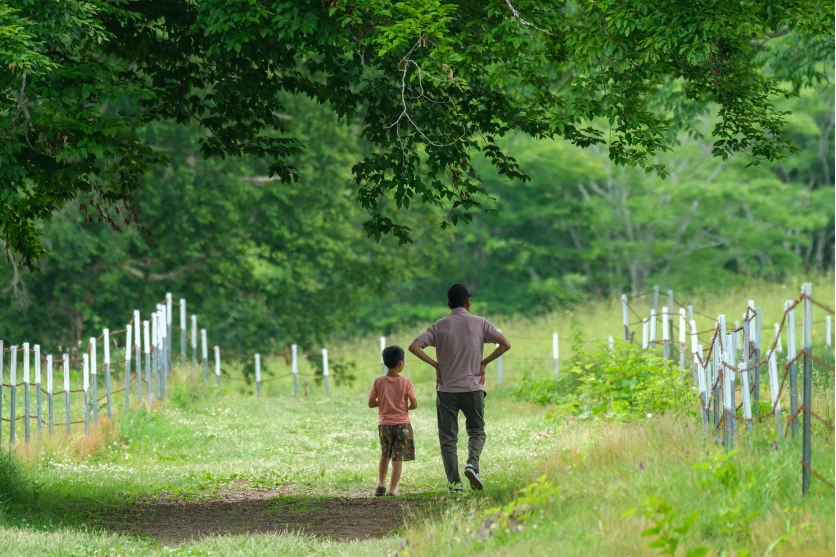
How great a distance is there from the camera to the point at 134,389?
21781 mm

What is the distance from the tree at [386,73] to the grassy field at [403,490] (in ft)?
9.06

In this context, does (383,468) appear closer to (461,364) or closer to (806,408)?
(461,364)

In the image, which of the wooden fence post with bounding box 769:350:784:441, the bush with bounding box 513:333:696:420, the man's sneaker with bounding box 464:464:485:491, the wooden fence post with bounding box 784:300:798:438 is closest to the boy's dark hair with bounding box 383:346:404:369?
the man's sneaker with bounding box 464:464:485:491

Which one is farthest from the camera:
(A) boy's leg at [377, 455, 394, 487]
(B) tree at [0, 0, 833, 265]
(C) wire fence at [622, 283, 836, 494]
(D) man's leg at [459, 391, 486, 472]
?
(A) boy's leg at [377, 455, 394, 487]

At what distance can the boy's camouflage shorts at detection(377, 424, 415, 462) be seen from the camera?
11.2m

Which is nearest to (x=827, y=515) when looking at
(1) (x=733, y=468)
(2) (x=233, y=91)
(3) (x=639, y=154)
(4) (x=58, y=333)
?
(1) (x=733, y=468)

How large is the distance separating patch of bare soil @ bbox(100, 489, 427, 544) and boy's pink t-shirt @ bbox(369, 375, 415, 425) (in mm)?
787

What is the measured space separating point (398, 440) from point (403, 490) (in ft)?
4.03

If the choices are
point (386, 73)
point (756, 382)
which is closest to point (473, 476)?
point (756, 382)

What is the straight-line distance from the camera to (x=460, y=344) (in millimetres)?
10461

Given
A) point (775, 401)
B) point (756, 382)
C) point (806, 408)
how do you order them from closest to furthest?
point (806, 408) < point (775, 401) < point (756, 382)

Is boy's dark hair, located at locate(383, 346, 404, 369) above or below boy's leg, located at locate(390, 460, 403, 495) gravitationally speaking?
Answer: above

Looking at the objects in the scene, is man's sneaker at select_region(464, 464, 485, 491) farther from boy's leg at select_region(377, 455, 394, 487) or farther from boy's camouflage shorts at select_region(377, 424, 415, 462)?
boy's leg at select_region(377, 455, 394, 487)

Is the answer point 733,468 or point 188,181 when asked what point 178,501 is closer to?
point 733,468
